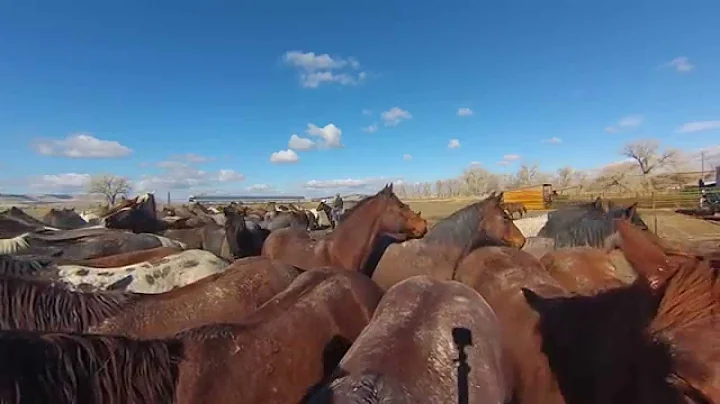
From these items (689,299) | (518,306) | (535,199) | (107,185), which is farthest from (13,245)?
(107,185)

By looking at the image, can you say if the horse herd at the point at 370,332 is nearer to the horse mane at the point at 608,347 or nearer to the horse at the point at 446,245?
the horse mane at the point at 608,347

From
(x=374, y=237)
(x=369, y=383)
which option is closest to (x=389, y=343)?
(x=369, y=383)

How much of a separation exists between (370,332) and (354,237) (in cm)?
476

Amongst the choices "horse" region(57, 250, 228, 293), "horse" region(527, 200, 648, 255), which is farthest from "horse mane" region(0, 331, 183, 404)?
"horse" region(527, 200, 648, 255)

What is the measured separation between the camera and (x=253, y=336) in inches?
123

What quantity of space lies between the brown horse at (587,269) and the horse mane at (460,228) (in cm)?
138

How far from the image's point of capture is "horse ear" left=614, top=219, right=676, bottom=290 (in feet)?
8.18

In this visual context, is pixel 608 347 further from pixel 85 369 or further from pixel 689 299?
pixel 85 369

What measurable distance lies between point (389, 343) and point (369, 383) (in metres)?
0.45

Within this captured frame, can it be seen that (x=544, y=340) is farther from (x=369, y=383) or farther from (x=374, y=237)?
(x=374, y=237)

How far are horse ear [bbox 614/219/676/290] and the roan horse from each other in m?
2.03

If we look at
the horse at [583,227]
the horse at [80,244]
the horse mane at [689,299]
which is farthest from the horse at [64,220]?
the horse mane at [689,299]

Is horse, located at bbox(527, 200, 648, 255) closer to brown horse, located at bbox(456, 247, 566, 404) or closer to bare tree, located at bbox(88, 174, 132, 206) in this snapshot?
brown horse, located at bbox(456, 247, 566, 404)

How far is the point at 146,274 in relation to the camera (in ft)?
19.1
